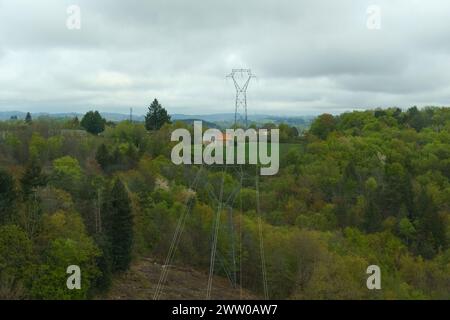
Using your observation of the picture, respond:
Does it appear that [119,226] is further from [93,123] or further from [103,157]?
[93,123]

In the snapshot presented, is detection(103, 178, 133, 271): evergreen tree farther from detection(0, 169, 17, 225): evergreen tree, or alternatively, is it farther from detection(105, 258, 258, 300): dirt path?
detection(0, 169, 17, 225): evergreen tree

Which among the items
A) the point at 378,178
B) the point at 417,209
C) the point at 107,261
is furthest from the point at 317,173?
the point at 107,261

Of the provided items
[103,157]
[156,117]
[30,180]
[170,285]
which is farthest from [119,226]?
[156,117]

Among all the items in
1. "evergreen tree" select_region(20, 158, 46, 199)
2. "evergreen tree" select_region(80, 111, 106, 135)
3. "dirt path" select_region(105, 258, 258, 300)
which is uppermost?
"evergreen tree" select_region(80, 111, 106, 135)

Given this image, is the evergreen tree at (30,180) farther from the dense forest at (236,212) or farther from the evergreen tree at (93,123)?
the evergreen tree at (93,123)

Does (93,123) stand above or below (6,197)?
above

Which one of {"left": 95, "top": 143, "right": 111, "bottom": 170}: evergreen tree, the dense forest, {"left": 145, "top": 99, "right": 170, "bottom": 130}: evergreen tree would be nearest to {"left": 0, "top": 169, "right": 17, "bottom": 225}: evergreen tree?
the dense forest

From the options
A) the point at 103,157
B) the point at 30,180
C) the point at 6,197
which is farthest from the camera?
the point at 103,157
